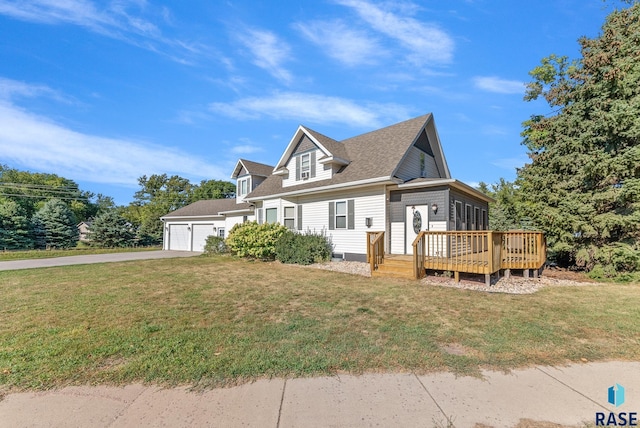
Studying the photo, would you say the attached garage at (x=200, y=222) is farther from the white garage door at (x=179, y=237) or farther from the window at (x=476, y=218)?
the window at (x=476, y=218)

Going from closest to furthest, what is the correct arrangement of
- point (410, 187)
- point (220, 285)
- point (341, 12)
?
point (220, 285), point (341, 12), point (410, 187)

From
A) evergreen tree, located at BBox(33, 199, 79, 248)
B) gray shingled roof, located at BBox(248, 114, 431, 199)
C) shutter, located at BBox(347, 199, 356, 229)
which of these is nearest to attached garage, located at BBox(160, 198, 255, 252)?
gray shingled roof, located at BBox(248, 114, 431, 199)

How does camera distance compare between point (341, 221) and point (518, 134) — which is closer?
point (341, 221)

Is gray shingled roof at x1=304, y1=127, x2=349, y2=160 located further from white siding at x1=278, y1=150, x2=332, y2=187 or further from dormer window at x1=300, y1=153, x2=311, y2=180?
dormer window at x1=300, y1=153, x2=311, y2=180

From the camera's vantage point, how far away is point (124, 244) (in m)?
28.1

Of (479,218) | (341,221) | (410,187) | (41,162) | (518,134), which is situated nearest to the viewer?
(410,187)

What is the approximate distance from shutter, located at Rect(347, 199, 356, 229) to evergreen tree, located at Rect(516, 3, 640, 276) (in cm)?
702

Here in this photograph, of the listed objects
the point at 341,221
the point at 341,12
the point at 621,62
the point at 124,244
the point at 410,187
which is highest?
the point at 341,12

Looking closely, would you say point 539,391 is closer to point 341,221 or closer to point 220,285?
point 220,285

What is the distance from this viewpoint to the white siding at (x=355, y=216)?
11711 millimetres

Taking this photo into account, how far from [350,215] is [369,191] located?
58.5 inches

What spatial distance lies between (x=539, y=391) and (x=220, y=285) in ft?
23.9

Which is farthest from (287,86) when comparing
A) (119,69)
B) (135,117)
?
(135,117)

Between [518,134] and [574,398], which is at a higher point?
[518,134]
